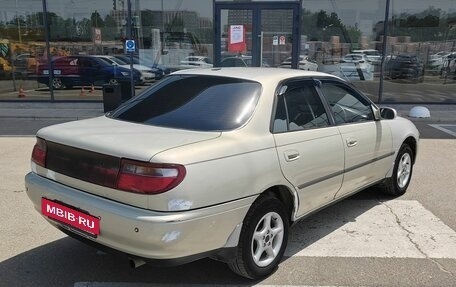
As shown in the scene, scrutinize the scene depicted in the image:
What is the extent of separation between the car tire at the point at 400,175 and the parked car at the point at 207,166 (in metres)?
0.87

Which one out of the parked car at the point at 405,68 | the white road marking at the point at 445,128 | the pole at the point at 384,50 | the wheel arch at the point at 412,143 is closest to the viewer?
the wheel arch at the point at 412,143

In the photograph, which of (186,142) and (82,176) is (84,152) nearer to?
(82,176)

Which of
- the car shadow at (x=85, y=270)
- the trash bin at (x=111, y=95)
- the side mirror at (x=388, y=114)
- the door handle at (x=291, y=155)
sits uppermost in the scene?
the side mirror at (x=388, y=114)

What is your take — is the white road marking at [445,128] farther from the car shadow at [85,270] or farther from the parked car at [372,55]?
the car shadow at [85,270]

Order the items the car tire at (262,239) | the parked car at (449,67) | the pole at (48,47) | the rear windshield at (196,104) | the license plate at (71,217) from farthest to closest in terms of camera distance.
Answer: the parked car at (449,67)
the pole at (48,47)
the rear windshield at (196,104)
the car tire at (262,239)
the license plate at (71,217)

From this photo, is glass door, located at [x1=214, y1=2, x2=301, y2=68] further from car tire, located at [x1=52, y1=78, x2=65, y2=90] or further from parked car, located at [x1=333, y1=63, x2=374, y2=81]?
car tire, located at [x1=52, y1=78, x2=65, y2=90]

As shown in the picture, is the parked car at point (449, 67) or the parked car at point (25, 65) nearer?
the parked car at point (449, 67)

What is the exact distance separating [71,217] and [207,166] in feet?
3.38

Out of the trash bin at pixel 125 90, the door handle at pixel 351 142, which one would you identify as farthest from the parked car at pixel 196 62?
the door handle at pixel 351 142

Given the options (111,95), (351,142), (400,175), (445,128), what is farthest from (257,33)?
(351,142)

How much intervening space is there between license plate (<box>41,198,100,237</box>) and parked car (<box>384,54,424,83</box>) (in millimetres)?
11626

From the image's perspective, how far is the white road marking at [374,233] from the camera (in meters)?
3.91

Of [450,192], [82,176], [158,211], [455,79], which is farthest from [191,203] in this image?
[455,79]

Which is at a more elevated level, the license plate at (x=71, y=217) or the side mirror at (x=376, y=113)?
the side mirror at (x=376, y=113)
